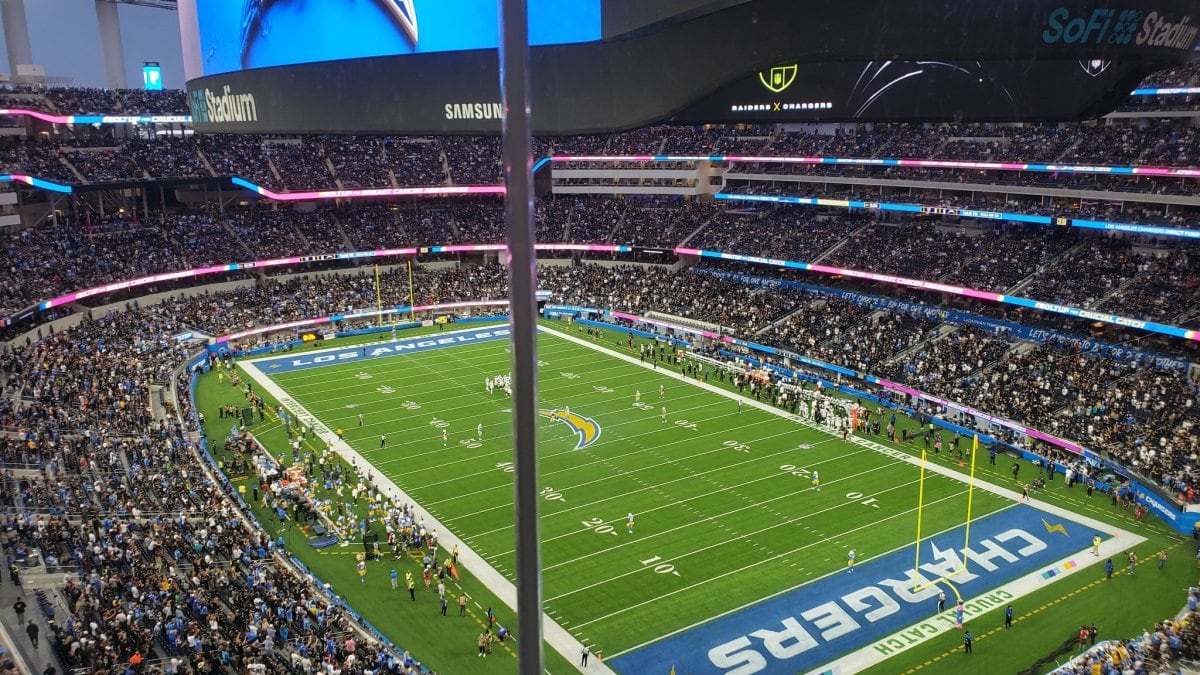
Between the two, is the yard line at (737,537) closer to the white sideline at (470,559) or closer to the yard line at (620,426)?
the white sideline at (470,559)

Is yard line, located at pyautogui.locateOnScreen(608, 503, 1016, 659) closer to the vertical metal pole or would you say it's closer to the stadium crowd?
the stadium crowd

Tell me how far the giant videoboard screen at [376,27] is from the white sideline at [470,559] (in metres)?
8.35

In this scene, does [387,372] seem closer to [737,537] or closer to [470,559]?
[470,559]

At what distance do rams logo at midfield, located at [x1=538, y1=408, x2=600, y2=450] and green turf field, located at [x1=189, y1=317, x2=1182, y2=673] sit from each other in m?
0.16

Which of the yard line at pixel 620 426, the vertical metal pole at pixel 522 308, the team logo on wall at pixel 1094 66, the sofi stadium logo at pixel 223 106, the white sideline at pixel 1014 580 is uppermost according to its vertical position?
Result: the team logo on wall at pixel 1094 66

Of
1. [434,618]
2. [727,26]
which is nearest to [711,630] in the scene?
[434,618]

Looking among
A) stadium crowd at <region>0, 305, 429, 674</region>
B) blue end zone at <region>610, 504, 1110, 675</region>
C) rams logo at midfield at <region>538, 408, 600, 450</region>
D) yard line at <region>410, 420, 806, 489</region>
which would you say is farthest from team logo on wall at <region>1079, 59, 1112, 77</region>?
rams logo at midfield at <region>538, 408, 600, 450</region>

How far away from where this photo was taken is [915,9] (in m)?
4.61

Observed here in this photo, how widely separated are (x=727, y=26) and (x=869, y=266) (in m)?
46.1

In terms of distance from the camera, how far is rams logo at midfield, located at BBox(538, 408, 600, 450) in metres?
35.2

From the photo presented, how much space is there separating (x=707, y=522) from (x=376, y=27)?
24382 mm

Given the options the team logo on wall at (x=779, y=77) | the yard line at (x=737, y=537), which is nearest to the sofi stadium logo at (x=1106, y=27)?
the team logo on wall at (x=779, y=77)

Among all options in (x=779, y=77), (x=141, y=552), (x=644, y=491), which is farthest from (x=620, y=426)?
(x=779, y=77)

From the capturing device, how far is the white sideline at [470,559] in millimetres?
20964
